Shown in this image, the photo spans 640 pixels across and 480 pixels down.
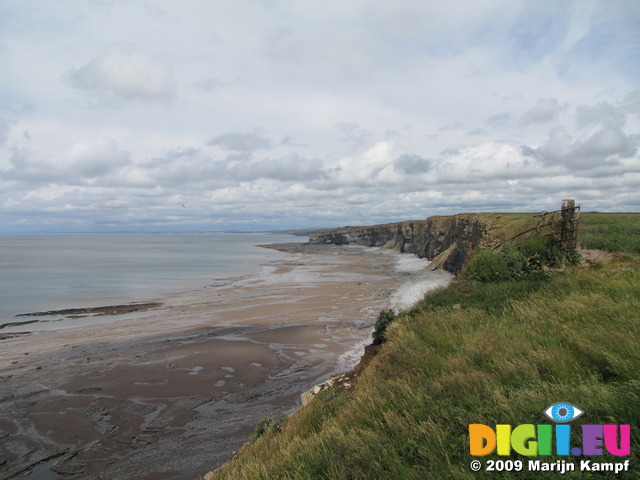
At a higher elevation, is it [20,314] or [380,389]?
[380,389]

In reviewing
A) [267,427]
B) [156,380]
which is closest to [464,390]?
[267,427]

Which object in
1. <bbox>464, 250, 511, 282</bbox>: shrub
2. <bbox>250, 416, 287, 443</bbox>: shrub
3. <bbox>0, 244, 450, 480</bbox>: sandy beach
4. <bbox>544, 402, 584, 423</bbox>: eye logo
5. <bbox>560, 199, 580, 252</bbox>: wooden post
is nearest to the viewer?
<bbox>544, 402, 584, 423</bbox>: eye logo

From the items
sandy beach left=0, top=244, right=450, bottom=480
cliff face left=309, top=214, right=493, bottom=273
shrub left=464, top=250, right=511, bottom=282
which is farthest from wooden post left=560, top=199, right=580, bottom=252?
→ cliff face left=309, top=214, right=493, bottom=273

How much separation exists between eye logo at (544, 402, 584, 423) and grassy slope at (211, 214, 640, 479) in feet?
0.24

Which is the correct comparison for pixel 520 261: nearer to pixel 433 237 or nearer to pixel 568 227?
pixel 568 227

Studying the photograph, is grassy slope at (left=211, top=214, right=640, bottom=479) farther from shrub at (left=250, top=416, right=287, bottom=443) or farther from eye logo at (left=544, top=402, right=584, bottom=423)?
shrub at (left=250, top=416, right=287, bottom=443)

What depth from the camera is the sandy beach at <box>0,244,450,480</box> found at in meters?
9.56

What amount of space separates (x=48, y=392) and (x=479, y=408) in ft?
48.8

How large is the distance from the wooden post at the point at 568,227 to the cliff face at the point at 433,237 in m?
11.7

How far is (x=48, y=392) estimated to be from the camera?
43.2 feet

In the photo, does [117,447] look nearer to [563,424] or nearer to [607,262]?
[563,424]

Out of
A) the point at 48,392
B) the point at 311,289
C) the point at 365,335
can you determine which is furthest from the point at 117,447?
the point at 311,289

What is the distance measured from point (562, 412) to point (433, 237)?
69.2 meters

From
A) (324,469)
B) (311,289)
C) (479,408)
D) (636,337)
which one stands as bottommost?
(311,289)
